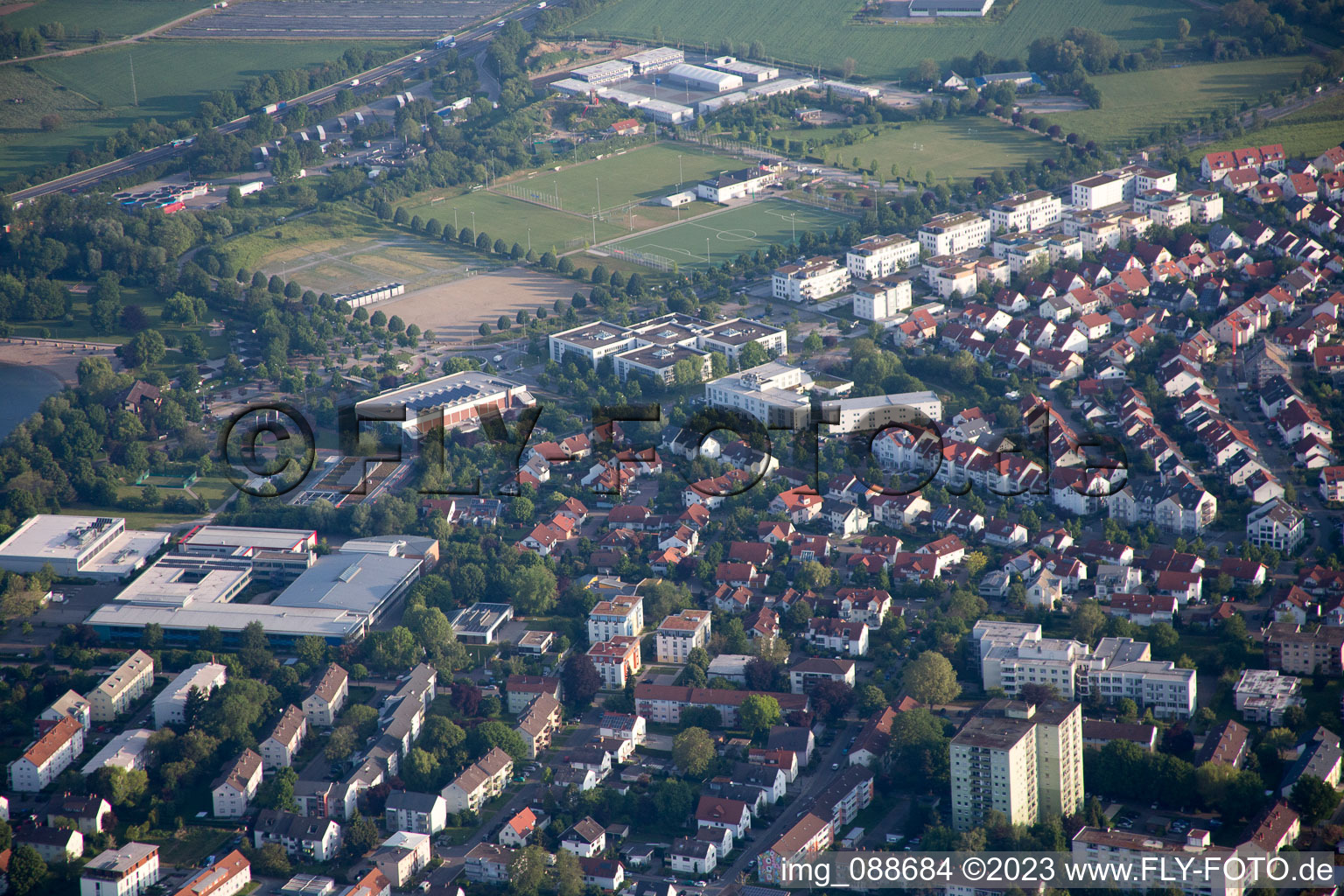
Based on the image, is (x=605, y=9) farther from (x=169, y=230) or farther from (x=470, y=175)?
(x=169, y=230)

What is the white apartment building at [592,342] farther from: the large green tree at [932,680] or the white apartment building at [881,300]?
the large green tree at [932,680]

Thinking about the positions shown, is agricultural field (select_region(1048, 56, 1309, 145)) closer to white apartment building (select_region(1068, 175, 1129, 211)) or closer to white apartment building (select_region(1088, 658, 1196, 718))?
white apartment building (select_region(1068, 175, 1129, 211))

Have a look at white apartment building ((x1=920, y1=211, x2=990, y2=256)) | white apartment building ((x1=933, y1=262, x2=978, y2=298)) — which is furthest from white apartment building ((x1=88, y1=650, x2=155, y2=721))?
white apartment building ((x1=920, y1=211, x2=990, y2=256))

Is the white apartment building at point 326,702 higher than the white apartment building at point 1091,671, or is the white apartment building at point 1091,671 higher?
the white apartment building at point 1091,671

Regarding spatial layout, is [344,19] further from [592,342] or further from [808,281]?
[592,342]

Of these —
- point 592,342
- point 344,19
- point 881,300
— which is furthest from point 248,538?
point 344,19

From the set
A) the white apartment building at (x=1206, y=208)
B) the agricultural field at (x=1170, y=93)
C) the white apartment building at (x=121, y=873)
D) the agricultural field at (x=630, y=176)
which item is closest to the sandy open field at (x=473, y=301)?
the agricultural field at (x=630, y=176)
